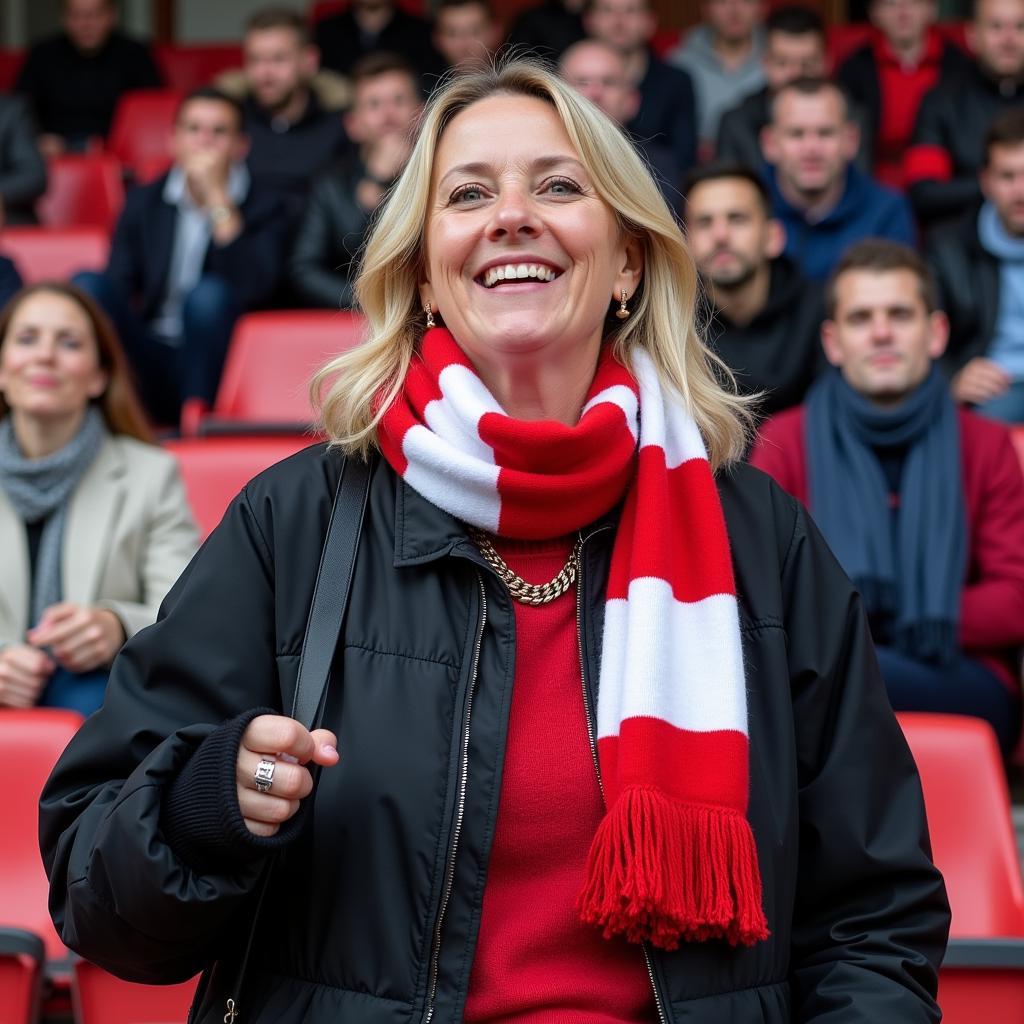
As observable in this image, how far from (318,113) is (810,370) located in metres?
2.70

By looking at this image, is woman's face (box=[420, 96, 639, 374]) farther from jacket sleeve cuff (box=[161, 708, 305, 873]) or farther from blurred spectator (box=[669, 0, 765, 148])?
blurred spectator (box=[669, 0, 765, 148])

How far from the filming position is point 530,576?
164cm

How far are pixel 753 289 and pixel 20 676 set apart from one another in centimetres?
235

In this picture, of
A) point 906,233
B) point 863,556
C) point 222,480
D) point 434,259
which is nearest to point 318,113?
point 906,233

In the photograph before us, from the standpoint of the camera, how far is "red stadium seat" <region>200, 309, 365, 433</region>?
4445 mm

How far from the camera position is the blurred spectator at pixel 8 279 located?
487 centimetres

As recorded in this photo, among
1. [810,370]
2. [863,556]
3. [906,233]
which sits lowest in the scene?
[863,556]

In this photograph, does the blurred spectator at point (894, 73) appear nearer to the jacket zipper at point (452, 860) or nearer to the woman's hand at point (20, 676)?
the woman's hand at point (20, 676)

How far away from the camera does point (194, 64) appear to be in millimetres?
8023

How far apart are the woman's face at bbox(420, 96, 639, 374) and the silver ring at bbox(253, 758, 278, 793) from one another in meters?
0.54

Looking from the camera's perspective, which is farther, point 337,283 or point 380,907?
point 337,283

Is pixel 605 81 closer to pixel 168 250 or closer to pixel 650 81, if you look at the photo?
pixel 650 81

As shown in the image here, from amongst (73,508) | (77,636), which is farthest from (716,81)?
(77,636)

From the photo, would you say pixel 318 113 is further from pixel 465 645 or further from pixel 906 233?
pixel 465 645
